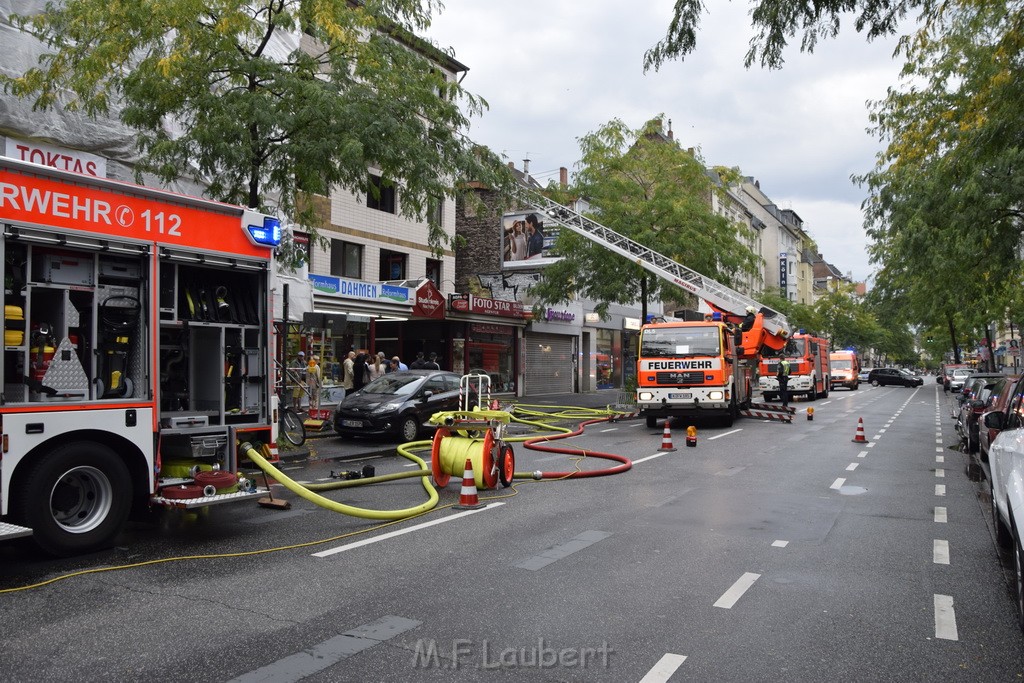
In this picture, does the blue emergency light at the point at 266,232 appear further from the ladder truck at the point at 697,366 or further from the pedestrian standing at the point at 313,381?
the pedestrian standing at the point at 313,381

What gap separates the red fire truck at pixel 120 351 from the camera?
6.07 meters

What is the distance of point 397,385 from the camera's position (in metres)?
16.4

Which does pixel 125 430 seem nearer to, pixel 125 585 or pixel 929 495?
pixel 125 585

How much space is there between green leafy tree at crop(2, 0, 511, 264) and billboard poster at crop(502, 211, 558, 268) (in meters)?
19.1

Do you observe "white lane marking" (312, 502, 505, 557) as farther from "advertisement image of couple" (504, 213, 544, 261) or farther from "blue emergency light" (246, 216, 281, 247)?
"advertisement image of couple" (504, 213, 544, 261)

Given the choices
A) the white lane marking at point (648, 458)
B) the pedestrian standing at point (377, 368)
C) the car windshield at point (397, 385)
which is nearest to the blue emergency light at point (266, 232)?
the white lane marking at point (648, 458)

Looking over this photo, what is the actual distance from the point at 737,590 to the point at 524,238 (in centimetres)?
2782

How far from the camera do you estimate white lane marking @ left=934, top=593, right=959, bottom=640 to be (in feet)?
15.5

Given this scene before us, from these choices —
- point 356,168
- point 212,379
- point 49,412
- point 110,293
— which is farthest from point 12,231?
point 356,168

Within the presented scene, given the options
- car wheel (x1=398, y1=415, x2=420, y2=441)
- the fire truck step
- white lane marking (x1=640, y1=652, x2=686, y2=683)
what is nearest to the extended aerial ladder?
car wheel (x1=398, y1=415, x2=420, y2=441)

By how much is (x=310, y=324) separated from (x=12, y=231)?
39.5 ft

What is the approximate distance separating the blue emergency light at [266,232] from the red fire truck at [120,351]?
0.01m

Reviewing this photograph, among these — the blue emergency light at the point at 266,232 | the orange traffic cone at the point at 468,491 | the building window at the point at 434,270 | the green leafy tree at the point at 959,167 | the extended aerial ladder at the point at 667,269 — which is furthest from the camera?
the building window at the point at 434,270

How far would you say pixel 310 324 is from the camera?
18016mm
